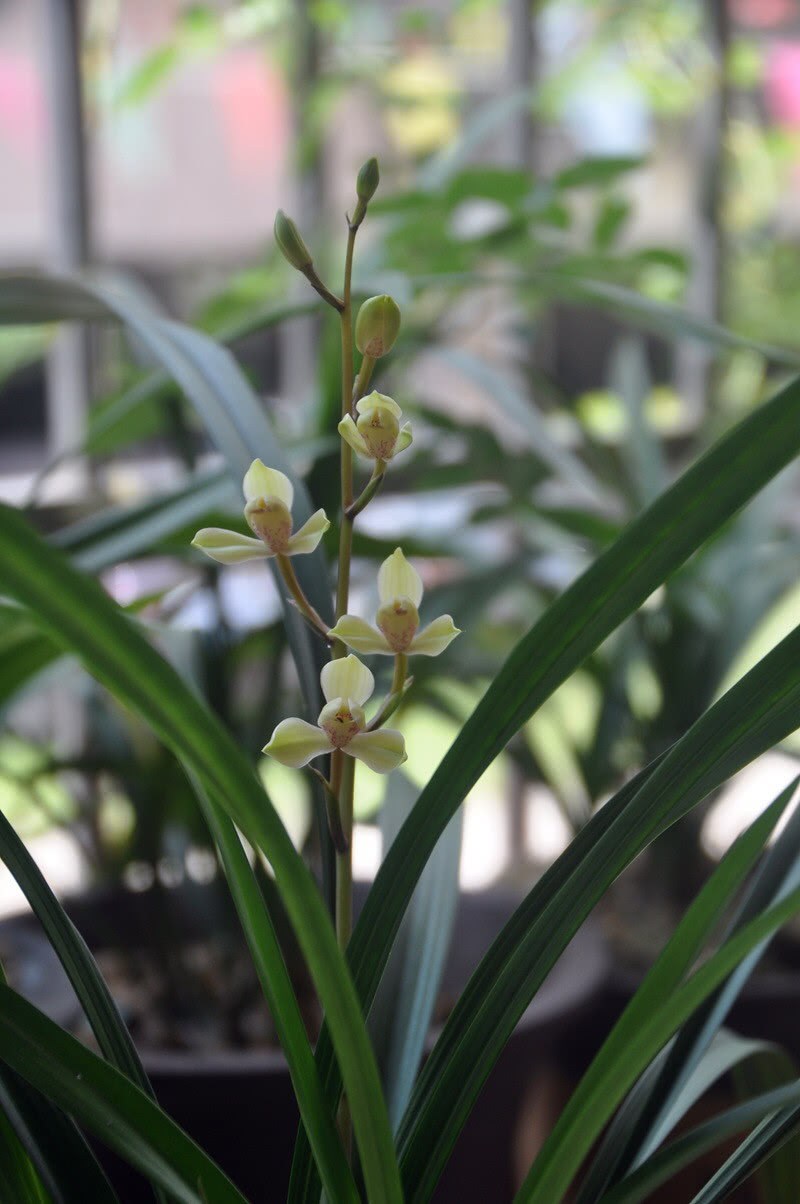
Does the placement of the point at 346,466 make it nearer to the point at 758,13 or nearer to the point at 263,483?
the point at 263,483

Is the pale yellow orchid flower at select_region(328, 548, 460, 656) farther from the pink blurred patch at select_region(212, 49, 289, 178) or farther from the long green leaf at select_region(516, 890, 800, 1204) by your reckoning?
the pink blurred patch at select_region(212, 49, 289, 178)

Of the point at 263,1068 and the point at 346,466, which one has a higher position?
the point at 346,466

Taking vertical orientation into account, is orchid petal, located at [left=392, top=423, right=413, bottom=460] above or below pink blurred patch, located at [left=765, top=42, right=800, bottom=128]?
below

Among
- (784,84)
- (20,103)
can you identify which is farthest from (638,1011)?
(784,84)

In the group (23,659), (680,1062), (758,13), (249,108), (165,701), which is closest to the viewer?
(165,701)

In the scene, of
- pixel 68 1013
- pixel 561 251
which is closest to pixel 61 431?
pixel 561 251

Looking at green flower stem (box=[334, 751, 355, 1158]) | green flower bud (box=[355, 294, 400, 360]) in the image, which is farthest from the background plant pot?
green flower bud (box=[355, 294, 400, 360])

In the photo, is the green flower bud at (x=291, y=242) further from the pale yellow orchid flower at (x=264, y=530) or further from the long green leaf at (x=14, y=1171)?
the long green leaf at (x=14, y=1171)
